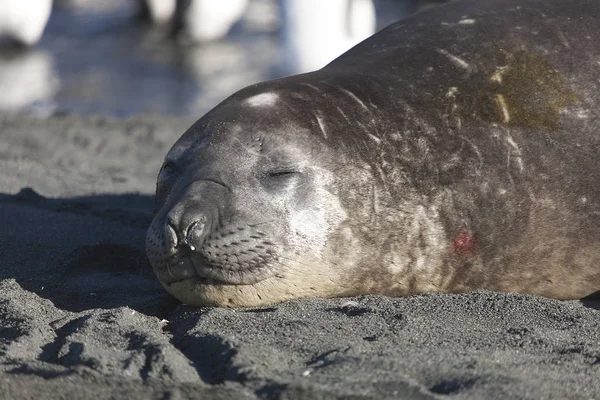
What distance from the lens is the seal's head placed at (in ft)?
13.6

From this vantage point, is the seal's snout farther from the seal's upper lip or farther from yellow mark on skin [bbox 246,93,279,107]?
yellow mark on skin [bbox 246,93,279,107]

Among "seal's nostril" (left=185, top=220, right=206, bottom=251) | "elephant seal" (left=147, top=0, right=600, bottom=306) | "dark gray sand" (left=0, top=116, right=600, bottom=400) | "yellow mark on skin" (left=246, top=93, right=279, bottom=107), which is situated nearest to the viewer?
"dark gray sand" (left=0, top=116, right=600, bottom=400)

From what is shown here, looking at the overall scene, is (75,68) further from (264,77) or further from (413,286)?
(413,286)

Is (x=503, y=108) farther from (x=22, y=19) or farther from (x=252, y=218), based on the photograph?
(x=22, y=19)

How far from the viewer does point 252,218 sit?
13.8ft

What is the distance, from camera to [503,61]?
470cm

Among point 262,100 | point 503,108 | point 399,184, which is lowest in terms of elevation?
point 399,184

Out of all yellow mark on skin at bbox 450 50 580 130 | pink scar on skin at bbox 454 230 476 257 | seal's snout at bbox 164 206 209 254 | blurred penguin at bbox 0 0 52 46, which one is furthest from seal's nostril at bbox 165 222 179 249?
blurred penguin at bbox 0 0 52 46

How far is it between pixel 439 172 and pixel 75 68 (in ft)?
29.6

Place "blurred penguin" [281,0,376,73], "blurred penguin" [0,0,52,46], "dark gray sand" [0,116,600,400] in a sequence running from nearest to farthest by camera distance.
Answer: "dark gray sand" [0,116,600,400] < "blurred penguin" [281,0,376,73] < "blurred penguin" [0,0,52,46]

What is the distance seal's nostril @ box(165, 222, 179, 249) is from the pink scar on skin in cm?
120

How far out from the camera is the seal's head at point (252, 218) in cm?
414

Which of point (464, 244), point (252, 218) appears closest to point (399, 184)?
point (464, 244)

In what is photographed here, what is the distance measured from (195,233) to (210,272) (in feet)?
0.60
